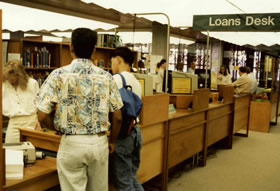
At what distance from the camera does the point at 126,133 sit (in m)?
2.81

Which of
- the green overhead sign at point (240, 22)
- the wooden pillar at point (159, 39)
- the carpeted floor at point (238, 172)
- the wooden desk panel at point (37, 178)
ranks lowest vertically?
the carpeted floor at point (238, 172)

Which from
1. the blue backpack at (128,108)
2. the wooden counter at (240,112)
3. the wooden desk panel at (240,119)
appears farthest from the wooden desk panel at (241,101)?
the blue backpack at (128,108)

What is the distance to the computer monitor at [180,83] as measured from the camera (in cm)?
524

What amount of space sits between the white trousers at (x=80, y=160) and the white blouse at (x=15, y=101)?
1.89 meters

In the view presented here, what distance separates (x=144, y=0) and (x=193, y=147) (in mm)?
2949

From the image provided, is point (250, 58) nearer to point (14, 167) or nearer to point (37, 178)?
point (37, 178)

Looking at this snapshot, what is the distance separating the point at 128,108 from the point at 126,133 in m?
0.24

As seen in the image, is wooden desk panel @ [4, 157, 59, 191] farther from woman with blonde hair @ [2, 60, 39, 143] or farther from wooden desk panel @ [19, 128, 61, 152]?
woman with blonde hair @ [2, 60, 39, 143]

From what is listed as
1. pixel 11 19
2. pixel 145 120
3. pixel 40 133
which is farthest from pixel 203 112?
pixel 11 19

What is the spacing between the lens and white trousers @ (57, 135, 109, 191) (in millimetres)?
2031

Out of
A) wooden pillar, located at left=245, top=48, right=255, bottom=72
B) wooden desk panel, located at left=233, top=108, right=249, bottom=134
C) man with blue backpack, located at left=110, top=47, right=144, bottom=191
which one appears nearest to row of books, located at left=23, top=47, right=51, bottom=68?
wooden desk panel, located at left=233, top=108, right=249, bottom=134

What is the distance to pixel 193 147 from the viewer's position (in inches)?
198

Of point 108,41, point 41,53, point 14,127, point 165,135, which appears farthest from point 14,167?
point 108,41

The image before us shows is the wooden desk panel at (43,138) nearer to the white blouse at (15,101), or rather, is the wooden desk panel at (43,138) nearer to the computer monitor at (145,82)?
the white blouse at (15,101)
